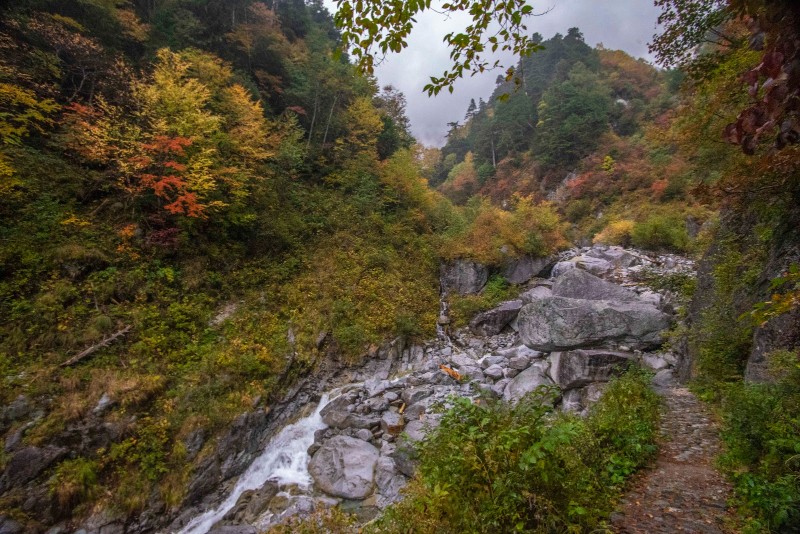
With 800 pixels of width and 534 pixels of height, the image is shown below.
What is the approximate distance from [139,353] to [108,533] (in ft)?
12.7

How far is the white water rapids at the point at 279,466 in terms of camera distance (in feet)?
23.4

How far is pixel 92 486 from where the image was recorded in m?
6.65

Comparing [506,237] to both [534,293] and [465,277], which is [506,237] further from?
[534,293]

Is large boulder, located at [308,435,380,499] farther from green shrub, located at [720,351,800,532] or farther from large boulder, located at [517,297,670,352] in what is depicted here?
green shrub, located at [720,351,800,532]

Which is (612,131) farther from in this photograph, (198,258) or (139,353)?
(139,353)

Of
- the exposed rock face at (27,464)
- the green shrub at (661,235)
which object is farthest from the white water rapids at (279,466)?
the green shrub at (661,235)

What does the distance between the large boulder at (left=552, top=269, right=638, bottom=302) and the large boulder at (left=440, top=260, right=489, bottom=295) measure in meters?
4.74

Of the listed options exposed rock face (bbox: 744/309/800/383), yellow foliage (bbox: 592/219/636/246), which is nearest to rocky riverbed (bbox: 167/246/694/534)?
exposed rock face (bbox: 744/309/800/383)

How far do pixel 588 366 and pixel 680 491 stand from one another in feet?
19.7

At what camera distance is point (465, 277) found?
17.0m

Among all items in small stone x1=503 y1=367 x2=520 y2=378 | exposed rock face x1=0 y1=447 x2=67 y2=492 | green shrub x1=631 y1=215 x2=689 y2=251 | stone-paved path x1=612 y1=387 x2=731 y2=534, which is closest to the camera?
stone-paved path x1=612 y1=387 x2=731 y2=534

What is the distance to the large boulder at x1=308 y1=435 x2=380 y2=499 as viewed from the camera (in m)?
7.67

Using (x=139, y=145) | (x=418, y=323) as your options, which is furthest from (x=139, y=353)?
(x=418, y=323)

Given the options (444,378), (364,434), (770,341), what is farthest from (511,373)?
(770,341)
